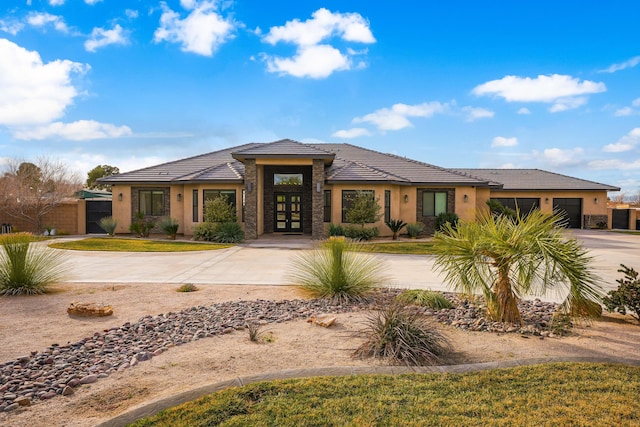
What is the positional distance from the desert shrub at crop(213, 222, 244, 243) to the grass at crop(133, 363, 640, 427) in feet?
45.9

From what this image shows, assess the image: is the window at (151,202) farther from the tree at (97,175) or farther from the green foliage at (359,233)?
the tree at (97,175)

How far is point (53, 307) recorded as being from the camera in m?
6.45

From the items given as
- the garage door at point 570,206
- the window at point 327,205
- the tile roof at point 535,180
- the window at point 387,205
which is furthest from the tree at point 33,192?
the garage door at point 570,206

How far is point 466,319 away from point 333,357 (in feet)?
8.25

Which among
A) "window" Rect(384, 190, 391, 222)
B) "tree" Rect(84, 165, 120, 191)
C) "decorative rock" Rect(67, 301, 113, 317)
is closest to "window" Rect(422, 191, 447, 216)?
"window" Rect(384, 190, 391, 222)

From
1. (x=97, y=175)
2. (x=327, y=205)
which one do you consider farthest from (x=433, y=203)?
(x=97, y=175)

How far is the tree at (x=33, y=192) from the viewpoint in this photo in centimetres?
2080

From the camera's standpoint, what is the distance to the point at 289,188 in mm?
21234

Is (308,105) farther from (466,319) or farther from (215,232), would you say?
(466,319)

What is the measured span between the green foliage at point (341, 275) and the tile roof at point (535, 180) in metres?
21.7

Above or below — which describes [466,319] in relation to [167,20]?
below

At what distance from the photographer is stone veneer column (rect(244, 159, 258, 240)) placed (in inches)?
712

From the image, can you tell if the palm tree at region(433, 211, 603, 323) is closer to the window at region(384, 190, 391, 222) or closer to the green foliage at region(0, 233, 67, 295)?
the green foliage at region(0, 233, 67, 295)

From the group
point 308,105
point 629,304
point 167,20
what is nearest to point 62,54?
point 167,20
